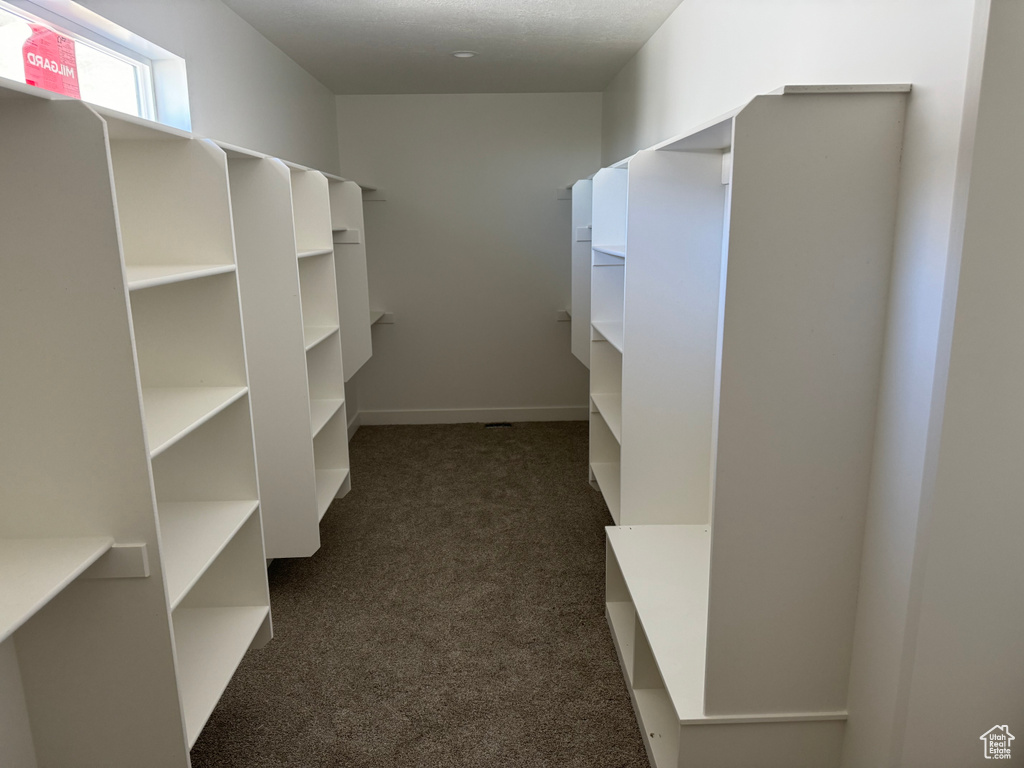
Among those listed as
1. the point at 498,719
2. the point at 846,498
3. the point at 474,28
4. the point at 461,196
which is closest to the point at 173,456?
the point at 498,719

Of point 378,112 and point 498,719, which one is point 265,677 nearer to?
point 498,719

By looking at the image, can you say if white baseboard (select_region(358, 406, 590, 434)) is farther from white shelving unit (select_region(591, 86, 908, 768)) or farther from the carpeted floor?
white shelving unit (select_region(591, 86, 908, 768))

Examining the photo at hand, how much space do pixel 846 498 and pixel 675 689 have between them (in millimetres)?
679

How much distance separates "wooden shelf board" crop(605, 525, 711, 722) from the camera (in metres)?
1.96

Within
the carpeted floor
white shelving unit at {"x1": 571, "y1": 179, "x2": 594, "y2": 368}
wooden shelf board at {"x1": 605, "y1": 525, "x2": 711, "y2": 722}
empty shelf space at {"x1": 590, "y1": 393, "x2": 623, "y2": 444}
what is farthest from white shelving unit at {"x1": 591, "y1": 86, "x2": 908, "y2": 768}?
white shelving unit at {"x1": 571, "y1": 179, "x2": 594, "y2": 368}

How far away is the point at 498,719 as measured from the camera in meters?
2.32

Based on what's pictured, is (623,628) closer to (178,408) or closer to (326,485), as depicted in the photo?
(326,485)

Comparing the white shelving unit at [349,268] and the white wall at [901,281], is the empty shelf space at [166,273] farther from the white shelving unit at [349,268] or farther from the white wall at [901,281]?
the white shelving unit at [349,268]

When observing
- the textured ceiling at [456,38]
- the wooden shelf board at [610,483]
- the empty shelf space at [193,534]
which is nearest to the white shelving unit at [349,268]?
the textured ceiling at [456,38]

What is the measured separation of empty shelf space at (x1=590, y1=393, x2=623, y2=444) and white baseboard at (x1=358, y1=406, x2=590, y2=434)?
6.45ft

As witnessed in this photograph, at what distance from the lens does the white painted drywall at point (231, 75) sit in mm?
2578

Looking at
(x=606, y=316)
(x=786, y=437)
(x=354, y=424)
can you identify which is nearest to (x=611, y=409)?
(x=606, y=316)

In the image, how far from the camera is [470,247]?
5.54 m

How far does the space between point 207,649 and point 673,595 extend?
1.44 meters
